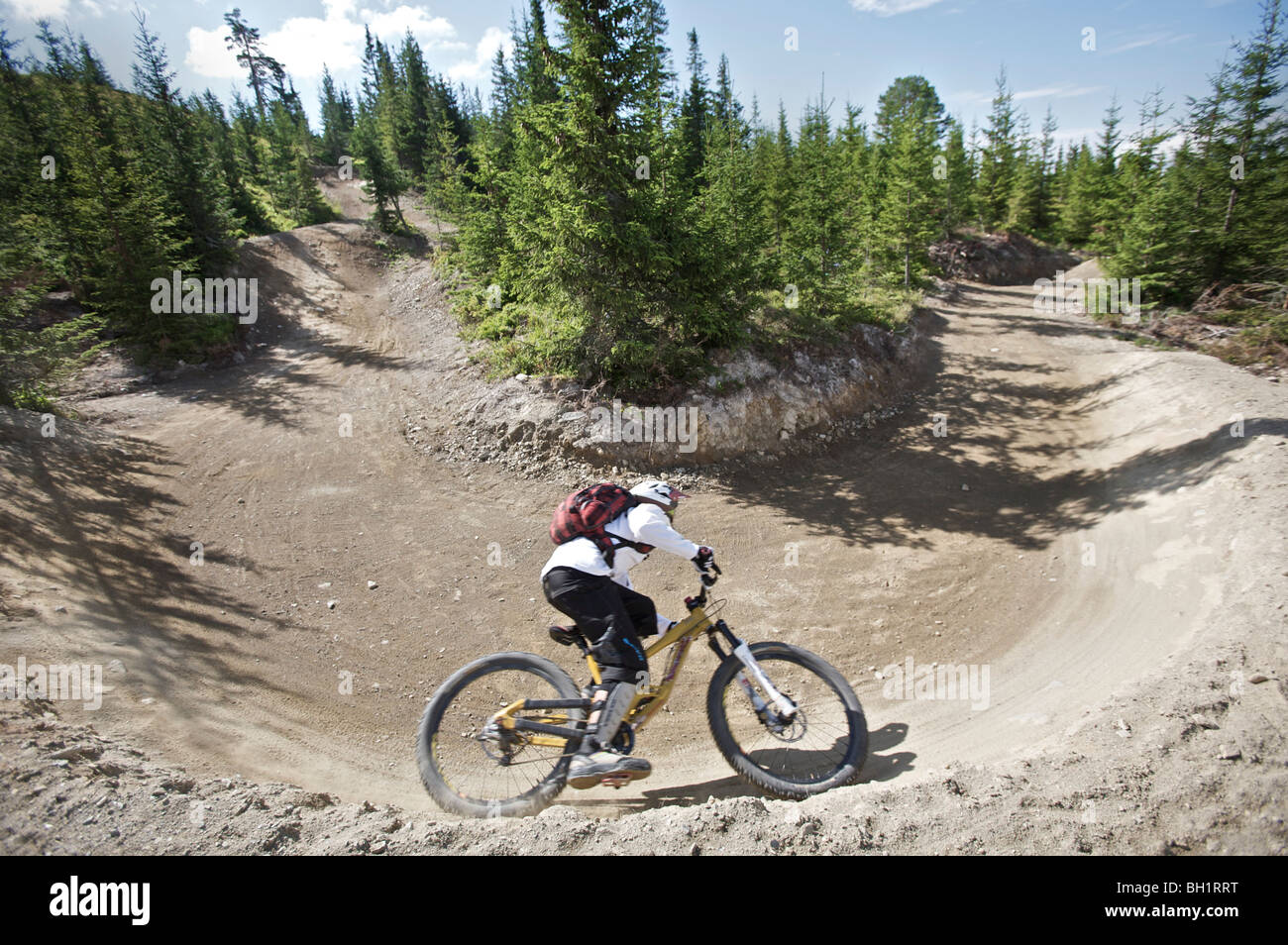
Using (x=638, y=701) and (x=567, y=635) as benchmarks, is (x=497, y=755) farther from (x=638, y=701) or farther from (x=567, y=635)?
(x=638, y=701)

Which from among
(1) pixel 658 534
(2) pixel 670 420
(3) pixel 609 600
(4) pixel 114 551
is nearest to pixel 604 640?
(3) pixel 609 600

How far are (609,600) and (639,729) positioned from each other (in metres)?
1.28

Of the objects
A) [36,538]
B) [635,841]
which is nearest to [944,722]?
[635,841]

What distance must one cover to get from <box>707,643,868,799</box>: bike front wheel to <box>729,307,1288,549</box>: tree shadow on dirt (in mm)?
4773

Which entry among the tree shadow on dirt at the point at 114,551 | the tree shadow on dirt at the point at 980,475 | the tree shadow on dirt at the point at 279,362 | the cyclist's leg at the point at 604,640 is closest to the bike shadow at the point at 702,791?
the cyclist's leg at the point at 604,640

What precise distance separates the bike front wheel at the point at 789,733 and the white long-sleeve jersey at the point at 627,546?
117 centimetres

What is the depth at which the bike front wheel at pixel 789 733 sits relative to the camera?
4.25 m

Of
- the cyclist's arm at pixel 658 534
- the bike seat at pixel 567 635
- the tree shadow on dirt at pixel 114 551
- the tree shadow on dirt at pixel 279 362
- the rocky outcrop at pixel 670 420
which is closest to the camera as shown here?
the cyclist's arm at pixel 658 534

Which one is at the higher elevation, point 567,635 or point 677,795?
point 567,635

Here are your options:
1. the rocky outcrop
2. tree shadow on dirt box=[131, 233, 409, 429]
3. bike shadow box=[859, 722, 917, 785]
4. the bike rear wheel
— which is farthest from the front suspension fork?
tree shadow on dirt box=[131, 233, 409, 429]

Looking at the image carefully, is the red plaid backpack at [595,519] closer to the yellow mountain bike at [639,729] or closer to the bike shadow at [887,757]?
the yellow mountain bike at [639,729]

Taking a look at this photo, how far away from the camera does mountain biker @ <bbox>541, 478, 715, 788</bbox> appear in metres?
4.12

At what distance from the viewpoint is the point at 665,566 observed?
8.30 meters
